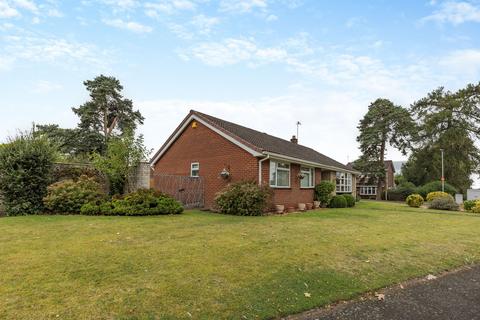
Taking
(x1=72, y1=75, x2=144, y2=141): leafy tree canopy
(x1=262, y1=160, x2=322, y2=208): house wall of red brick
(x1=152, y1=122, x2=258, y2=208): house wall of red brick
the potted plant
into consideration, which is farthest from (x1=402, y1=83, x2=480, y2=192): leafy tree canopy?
(x1=72, y1=75, x2=144, y2=141): leafy tree canopy

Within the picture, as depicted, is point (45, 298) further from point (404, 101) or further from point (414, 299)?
point (404, 101)

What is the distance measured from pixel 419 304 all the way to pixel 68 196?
11.3 metres

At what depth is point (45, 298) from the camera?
348 cm

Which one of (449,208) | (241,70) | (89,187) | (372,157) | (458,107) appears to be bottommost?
(449,208)

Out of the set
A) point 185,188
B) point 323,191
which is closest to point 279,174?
point 323,191

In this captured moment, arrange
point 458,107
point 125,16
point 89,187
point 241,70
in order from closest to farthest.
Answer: point 125,16, point 89,187, point 241,70, point 458,107

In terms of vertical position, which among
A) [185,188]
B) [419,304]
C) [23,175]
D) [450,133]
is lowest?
[419,304]

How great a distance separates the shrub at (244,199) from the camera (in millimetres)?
12102

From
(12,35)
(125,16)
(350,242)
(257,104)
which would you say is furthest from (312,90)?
(12,35)

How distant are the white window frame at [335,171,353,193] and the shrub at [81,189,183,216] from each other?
46.1 feet

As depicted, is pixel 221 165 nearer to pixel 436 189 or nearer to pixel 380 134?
pixel 436 189

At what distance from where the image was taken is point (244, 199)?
12141 mm

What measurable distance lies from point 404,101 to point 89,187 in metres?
42.2

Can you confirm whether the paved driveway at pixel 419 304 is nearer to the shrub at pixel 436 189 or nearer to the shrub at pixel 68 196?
the shrub at pixel 68 196
